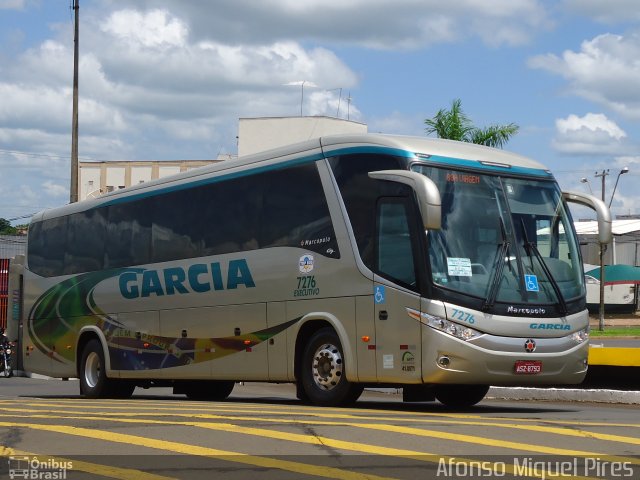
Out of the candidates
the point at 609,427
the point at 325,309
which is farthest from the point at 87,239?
the point at 609,427

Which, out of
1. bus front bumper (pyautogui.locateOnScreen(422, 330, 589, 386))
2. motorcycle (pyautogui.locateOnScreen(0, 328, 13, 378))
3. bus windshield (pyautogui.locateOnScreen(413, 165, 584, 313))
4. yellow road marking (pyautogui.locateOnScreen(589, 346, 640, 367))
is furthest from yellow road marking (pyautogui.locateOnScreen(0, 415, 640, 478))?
motorcycle (pyautogui.locateOnScreen(0, 328, 13, 378))

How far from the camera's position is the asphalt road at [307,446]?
7.96 m

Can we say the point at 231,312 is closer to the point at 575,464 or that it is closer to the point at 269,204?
the point at 269,204

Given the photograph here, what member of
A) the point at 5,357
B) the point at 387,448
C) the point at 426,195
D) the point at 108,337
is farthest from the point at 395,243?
the point at 5,357

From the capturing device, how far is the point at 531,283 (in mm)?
14398

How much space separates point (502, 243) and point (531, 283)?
633 mm

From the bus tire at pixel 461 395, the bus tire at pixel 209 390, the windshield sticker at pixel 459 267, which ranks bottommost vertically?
the bus tire at pixel 209 390

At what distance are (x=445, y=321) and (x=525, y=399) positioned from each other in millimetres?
7323

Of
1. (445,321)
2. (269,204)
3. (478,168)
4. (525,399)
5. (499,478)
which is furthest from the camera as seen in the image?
(525,399)

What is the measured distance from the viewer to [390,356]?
14.2 m

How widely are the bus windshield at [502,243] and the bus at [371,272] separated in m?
0.02

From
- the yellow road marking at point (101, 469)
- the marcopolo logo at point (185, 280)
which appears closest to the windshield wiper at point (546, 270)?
the marcopolo logo at point (185, 280)

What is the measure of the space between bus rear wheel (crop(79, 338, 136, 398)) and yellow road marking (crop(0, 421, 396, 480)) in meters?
10.4

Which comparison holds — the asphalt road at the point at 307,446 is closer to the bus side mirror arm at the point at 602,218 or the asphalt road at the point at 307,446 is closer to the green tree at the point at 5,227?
the bus side mirror arm at the point at 602,218
